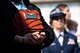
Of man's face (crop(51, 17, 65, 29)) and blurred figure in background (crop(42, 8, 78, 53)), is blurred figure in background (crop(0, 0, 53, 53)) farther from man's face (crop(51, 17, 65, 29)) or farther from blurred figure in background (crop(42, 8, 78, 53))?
man's face (crop(51, 17, 65, 29))

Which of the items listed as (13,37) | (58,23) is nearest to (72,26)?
(58,23)

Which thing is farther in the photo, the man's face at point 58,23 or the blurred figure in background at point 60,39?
the man's face at point 58,23

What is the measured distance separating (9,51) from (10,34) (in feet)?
0.30

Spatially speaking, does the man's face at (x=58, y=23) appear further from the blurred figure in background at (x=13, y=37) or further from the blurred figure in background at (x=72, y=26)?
the blurred figure in background at (x=13, y=37)

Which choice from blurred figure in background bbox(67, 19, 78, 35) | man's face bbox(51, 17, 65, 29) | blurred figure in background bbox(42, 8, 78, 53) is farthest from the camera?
blurred figure in background bbox(67, 19, 78, 35)

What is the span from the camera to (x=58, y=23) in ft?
11.9

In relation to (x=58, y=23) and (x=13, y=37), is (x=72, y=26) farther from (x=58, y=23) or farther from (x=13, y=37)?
(x=13, y=37)

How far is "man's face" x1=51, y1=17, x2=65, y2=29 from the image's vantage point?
362 centimetres

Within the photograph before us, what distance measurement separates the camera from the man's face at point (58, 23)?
362cm

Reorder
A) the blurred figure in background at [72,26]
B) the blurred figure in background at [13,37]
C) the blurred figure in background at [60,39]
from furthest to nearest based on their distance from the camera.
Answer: the blurred figure in background at [72,26] → the blurred figure in background at [60,39] → the blurred figure in background at [13,37]

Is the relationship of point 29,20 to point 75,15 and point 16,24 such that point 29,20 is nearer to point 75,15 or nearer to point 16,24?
point 16,24

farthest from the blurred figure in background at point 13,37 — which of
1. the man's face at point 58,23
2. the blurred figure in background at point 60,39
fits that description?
the man's face at point 58,23

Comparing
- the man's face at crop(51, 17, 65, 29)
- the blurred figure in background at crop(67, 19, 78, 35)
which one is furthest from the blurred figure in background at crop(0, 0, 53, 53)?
the blurred figure in background at crop(67, 19, 78, 35)

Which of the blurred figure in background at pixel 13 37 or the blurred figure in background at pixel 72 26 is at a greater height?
the blurred figure in background at pixel 13 37
